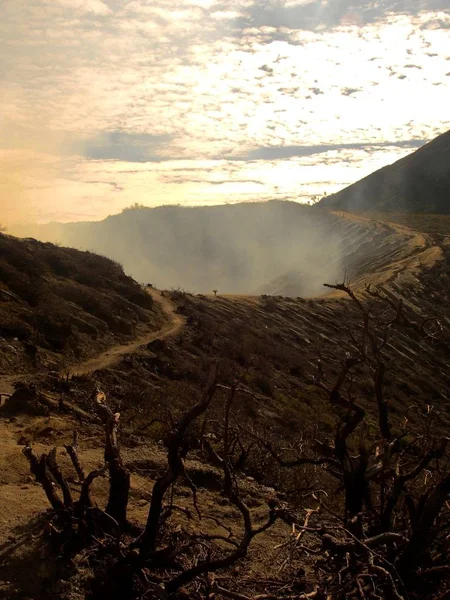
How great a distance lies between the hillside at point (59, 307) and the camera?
15.7 m

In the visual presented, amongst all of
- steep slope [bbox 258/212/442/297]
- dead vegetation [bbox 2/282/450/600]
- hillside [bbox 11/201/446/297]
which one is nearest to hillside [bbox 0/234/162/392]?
dead vegetation [bbox 2/282/450/600]

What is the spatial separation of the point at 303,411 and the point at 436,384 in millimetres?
11666

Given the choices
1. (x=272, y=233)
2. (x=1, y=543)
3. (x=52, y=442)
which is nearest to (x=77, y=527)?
(x=1, y=543)

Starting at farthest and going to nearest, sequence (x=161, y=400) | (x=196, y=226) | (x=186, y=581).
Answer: (x=196, y=226), (x=161, y=400), (x=186, y=581)

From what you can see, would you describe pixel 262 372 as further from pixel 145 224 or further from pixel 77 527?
pixel 145 224

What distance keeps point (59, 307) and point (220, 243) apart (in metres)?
95.1

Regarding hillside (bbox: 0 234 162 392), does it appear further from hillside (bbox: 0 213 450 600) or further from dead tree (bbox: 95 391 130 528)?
dead tree (bbox: 95 391 130 528)

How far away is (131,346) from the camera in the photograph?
789 inches

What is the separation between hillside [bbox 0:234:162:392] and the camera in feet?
51.6

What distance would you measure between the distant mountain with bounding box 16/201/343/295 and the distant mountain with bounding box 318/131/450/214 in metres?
16.3

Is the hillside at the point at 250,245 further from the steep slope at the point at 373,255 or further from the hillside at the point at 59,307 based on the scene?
the hillside at the point at 59,307

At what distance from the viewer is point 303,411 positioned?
770 inches

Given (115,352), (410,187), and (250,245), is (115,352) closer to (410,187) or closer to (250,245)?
(250,245)

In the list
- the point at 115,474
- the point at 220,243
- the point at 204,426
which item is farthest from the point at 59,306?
the point at 220,243
